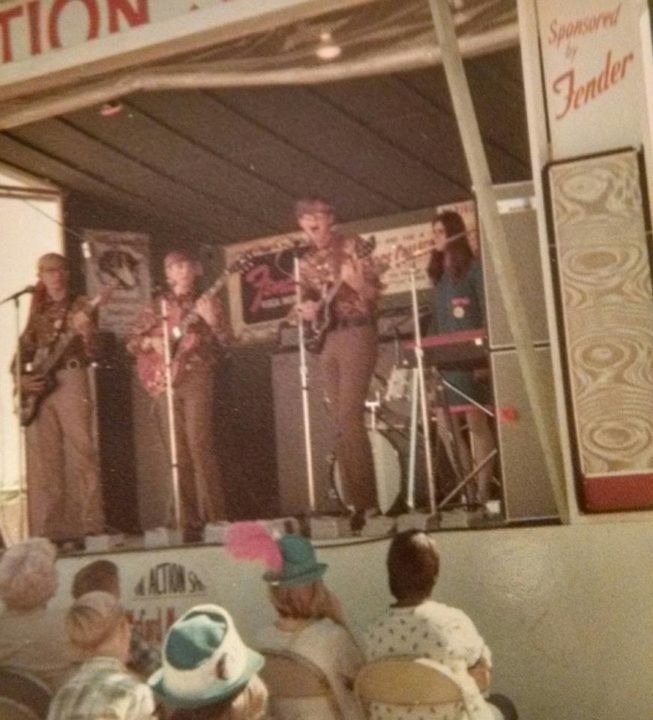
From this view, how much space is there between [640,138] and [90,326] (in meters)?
1.74

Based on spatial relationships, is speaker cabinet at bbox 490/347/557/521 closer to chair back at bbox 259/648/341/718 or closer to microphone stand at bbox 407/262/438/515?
microphone stand at bbox 407/262/438/515

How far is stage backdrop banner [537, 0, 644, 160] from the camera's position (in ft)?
9.14

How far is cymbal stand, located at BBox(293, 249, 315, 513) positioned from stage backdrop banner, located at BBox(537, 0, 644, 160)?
2.80ft

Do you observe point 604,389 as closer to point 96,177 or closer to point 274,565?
point 274,565

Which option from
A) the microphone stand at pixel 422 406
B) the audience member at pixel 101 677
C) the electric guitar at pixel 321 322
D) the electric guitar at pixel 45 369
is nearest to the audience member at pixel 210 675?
the audience member at pixel 101 677

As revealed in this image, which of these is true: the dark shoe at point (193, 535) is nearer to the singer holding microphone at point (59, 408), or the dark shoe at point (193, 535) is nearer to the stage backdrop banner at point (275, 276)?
the singer holding microphone at point (59, 408)

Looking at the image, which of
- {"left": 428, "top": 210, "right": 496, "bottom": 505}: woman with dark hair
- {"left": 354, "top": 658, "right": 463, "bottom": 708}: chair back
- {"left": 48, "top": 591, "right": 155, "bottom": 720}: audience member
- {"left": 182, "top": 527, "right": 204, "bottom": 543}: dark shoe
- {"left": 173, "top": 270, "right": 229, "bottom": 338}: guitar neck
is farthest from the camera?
{"left": 173, "top": 270, "right": 229, "bottom": 338}: guitar neck

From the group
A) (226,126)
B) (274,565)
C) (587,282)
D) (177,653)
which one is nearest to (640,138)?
(587,282)

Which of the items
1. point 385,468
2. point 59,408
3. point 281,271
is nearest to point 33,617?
point 59,408

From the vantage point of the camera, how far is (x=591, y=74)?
2.82 m

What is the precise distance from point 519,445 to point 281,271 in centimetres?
89

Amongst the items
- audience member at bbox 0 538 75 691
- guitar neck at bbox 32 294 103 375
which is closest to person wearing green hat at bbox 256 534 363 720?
audience member at bbox 0 538 75 691

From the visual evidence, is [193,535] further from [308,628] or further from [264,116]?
[264,116]

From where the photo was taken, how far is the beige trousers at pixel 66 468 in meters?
3.51
